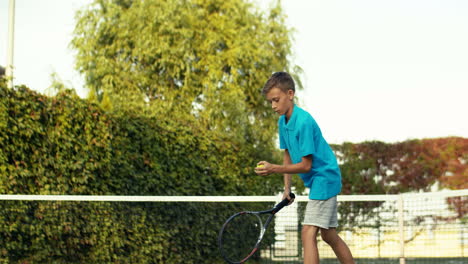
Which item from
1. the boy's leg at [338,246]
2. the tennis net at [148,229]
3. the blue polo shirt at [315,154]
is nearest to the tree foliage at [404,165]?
the tennis net at [148,229]

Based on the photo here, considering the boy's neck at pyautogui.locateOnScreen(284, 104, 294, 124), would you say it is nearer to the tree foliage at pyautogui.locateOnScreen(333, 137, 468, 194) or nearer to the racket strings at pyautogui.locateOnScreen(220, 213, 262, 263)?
the racket strings at pyautogui.locateOnScreen(220, 213, 262, 263)

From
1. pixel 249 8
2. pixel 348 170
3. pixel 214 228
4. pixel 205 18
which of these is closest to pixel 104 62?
pixel 205 18

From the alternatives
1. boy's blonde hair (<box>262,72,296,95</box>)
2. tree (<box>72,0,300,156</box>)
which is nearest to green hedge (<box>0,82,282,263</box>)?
boy's blonde hair (<box>262,72,296,95</box>)

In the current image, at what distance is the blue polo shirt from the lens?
4.68 metres

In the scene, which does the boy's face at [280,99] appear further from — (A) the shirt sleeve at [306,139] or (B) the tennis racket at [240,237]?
(B) the tennis racket at [240,237]

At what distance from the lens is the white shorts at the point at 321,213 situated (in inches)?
186

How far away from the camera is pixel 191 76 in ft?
63.9

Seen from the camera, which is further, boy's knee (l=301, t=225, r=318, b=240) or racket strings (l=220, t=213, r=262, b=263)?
racket strings (l=220, t=213, r=262, b=263)

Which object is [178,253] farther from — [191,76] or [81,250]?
[191,76]

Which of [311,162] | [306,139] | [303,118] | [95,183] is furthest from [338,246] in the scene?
[95,183]

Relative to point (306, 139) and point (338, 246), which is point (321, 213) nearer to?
point (338, 246)

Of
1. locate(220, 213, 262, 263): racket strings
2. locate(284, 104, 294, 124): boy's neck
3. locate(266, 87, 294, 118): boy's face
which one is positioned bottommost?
locate(220, 213, 262, 263): racket strings

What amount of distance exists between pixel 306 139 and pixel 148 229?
418 cm

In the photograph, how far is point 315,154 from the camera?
476 cm
